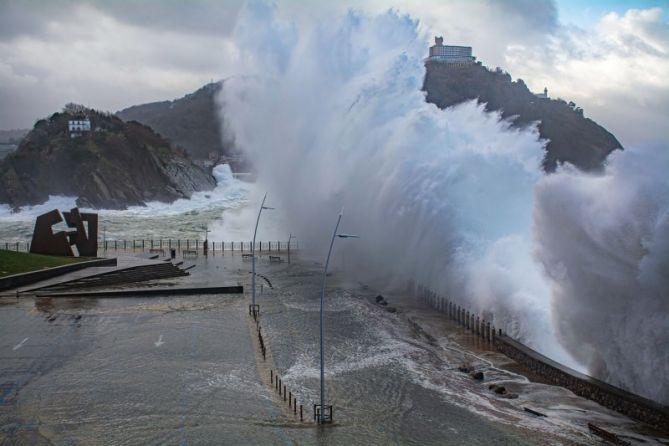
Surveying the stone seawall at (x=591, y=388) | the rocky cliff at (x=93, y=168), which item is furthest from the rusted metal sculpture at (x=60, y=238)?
the rocky cliff at (x=93, y=168)

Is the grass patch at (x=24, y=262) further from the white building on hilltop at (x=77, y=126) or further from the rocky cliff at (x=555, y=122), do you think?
the rocky cliff at (x=555, y=122)

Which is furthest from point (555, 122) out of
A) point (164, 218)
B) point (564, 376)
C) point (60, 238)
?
point (564, 376)

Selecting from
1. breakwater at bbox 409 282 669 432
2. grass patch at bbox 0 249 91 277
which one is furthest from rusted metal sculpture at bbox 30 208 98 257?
breakwater at bbox 409 282 669 432

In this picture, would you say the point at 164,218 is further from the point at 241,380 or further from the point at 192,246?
the point at 241,380

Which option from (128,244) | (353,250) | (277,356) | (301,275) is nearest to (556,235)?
(277,356)

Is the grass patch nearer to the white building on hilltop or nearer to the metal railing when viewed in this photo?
the metal railing

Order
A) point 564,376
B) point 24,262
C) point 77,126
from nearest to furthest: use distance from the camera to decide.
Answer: point 564,376 → point 24,262 → point 77,126
